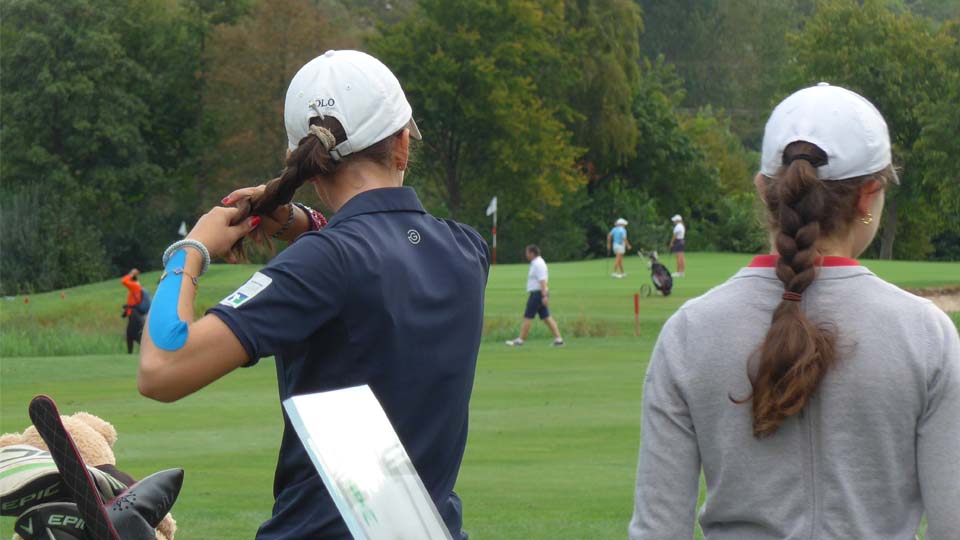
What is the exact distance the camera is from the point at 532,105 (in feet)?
214

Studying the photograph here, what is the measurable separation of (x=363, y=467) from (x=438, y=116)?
6443 centimetres

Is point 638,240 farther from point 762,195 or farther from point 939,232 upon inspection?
point 762,195

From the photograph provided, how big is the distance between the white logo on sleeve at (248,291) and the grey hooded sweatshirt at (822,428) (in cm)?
73

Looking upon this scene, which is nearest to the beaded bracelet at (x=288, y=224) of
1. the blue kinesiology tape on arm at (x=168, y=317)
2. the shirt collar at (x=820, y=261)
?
the blue kinesiology tape on arm at (x=168, y=317)

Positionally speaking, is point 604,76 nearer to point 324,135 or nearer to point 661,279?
point 661,279

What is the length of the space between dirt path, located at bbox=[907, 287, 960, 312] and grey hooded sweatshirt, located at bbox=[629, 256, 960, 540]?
3592 cm

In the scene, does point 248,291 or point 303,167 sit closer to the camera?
point 248,291

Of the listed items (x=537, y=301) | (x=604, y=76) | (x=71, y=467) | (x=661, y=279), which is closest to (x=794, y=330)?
(x=71, y=467)

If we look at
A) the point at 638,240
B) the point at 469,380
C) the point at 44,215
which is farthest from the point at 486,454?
the point at 638,240

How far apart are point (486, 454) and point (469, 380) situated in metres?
10.1

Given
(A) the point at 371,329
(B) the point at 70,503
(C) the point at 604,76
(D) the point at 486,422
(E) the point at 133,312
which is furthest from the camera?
(C) the point at 604,76

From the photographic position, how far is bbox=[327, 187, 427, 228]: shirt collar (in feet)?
9.34

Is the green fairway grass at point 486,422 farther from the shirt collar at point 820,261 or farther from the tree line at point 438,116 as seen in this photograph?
the tree line at point 438,116

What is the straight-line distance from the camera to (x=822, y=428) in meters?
2.48
